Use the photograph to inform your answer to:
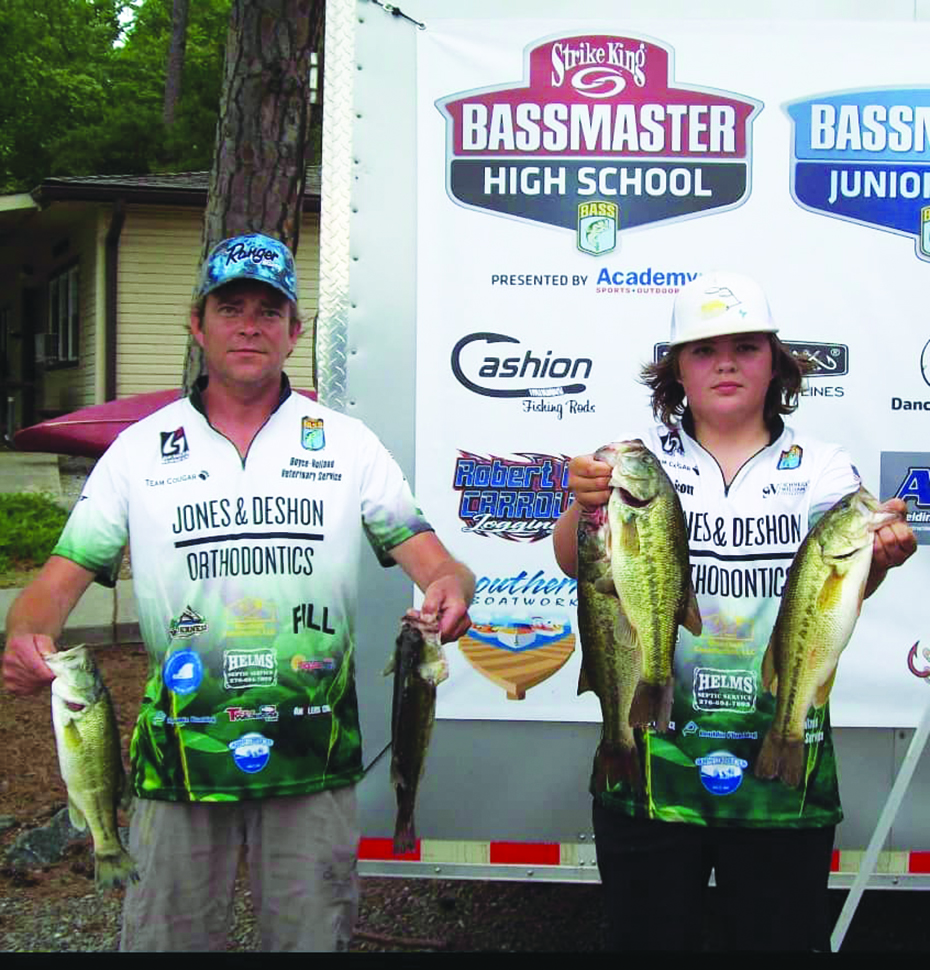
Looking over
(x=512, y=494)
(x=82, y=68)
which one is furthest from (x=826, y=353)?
(x=82, y=68)

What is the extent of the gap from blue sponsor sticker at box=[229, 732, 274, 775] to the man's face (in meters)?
0.75

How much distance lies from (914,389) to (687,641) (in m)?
1.15

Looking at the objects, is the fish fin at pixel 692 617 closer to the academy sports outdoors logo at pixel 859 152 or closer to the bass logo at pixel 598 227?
the bass logo at pixel 598 227

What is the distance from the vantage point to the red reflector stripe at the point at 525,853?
10.7 ft

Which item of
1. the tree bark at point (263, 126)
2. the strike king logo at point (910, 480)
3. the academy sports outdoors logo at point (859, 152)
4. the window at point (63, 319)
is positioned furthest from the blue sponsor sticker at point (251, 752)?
the window at point (63, 319)

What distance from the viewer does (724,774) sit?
8.25 ft

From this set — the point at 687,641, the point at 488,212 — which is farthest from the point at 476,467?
the point at 687,641

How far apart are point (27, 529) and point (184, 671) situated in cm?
808

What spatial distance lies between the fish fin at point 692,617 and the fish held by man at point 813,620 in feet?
0.51

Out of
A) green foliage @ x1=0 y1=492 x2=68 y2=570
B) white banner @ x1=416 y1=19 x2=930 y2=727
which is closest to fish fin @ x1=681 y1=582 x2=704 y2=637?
white banner @ x1=416 y1=19 x2=930 y2=727

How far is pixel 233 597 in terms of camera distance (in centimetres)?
249

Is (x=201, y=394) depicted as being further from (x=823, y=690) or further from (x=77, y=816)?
(x=823, y=690)

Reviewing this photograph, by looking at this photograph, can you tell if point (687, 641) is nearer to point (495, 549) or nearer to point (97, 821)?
point (495, 549)

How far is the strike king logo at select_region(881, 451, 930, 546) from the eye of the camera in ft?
10.4
